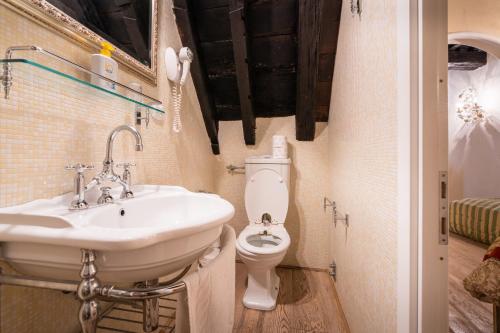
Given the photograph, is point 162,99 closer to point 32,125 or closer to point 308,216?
point 32,125

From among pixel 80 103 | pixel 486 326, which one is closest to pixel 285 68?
pixel 80 103

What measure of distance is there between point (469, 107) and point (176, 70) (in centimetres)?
410

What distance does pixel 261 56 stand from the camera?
66.2 inches

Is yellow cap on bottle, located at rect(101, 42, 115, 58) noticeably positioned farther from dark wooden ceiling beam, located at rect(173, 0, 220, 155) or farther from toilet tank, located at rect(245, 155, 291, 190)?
toilet tank, located at rect(245, 155, 291, 190)

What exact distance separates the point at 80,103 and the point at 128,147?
0.28 meters

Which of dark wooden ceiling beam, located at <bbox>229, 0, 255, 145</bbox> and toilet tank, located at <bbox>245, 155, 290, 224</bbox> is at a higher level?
dark wooden ceiling beam, located at <bbox>229, 0, 255, 145</bbox>

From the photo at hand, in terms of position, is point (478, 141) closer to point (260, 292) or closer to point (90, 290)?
point (260, 292)

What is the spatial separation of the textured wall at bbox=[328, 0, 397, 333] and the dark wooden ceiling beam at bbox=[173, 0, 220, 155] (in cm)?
97

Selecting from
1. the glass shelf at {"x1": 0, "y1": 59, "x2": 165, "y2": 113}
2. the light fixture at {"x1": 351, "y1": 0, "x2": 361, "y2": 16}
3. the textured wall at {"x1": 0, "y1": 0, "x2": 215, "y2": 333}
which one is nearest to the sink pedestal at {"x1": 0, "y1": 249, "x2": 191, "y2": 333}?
the textured wall at {"x1": 0, "y1": 0, "x2": 215, "y2": 333}

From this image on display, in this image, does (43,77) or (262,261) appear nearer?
(43,77)

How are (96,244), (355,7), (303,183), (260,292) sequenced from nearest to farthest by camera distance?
(96,244) → (355,7) → (260,292) → (303,183)

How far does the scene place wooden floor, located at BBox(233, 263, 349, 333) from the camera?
130 centimetres

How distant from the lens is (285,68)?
1714mm

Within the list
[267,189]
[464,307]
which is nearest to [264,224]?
[267,189]
